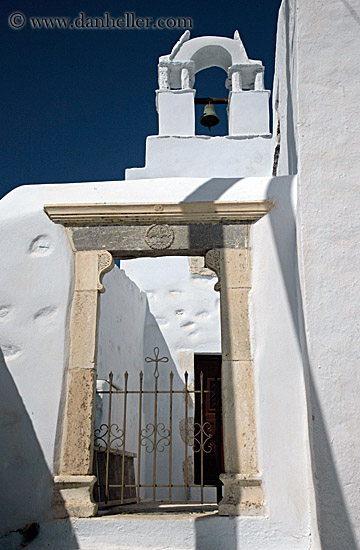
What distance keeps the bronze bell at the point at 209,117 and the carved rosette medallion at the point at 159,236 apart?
3.69m

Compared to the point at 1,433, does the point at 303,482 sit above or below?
below

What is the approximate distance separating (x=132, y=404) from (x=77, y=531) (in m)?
3.42

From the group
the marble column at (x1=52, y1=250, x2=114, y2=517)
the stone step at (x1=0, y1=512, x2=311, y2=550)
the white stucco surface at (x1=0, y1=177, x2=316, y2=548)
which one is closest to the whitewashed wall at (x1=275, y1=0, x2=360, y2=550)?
the white stucco surface at (x1=0, y1=177, x2=316, y2=548)

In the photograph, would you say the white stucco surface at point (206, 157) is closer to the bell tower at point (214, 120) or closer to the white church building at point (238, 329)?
the bell tower at point (214, 120)

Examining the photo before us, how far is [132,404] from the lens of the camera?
7391 millimetres

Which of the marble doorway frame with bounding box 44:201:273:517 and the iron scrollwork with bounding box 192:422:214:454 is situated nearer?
the marble doorway frame with bounding box 44:201:273:517

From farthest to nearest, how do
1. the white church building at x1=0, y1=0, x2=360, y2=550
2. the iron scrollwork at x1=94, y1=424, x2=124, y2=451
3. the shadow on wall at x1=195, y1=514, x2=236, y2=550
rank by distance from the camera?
the iron scrollwork at x1=94, y1=424, x2=124, y2=451 < the shadow on wall at x1=195, y1=514, x2=236, y2=550 < the white church building at x1=0, y1=0, x2=360, y2=550

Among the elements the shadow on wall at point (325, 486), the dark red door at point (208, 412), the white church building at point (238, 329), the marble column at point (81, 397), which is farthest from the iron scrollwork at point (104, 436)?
the shadow on wall at point (325, 486)

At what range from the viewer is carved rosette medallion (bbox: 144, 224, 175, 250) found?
4.58 m

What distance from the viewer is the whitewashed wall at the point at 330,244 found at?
348 centimetres

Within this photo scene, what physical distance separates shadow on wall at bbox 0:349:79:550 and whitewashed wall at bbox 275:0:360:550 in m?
1.76

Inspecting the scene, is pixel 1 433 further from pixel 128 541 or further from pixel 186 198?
pixel 186 198

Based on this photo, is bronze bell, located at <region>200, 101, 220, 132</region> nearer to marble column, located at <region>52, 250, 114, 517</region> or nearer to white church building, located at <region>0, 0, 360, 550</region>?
white church building, located at <region>0, 0, 360, 550</region>

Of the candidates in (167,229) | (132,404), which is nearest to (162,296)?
(132,404)
